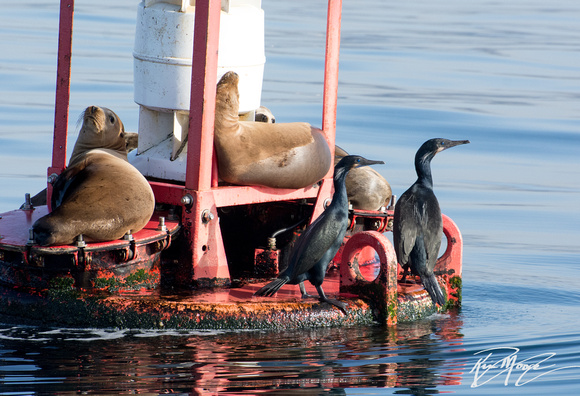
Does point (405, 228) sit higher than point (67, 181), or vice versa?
point (67, 181)

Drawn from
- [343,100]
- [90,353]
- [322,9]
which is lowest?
[90,353]

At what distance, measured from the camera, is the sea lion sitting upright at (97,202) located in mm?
7344

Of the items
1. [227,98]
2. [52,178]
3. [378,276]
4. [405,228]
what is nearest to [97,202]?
[52,178]

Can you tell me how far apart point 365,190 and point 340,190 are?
4.55 ft

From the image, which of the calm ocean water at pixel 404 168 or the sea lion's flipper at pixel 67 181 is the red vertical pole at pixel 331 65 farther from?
the sea lion's flipper at pixel 67 181

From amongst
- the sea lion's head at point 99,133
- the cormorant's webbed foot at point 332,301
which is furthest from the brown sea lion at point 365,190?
the sea lion's head at point 99,133

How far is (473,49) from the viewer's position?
2714 cm

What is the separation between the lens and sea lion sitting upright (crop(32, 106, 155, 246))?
7.34 metres

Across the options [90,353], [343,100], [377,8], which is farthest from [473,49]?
[90,353]

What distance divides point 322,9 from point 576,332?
92.0 ft

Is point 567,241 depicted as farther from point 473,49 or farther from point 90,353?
point 473,49

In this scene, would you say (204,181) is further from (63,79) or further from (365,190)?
(365,190)

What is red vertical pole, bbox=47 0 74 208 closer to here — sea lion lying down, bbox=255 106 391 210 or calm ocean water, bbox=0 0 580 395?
calm ocean water, bbox=0 0 580 395

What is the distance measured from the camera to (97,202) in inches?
299
